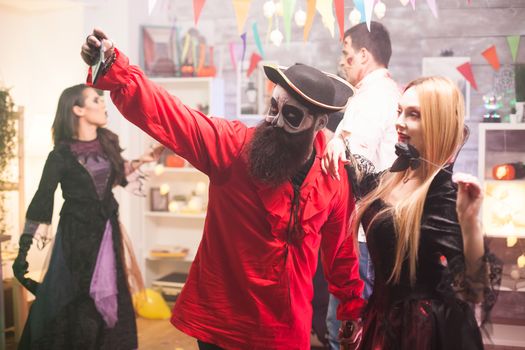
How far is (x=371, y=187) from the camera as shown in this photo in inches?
83.6

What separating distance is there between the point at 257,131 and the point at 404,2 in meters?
1.39

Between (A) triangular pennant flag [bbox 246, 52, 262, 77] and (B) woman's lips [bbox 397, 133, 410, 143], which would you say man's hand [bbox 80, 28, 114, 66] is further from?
(A) triangular pennant flag [bbox 246, 52, 262, 77]

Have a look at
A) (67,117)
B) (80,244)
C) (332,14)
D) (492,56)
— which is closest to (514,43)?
(492,56)

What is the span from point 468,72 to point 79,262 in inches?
96.4

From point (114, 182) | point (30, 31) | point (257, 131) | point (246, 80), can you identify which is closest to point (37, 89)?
point (30, 31)

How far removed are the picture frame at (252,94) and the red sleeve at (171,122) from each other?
211 cm

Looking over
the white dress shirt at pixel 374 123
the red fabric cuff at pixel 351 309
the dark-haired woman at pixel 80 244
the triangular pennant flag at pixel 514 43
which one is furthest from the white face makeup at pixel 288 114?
the triangular pennant flag at pixel 514 43

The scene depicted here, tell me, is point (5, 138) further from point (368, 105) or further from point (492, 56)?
point (492, 56)

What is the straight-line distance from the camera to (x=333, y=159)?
2.00 metres

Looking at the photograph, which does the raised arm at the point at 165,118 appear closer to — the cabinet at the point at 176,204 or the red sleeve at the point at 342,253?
the red sleeve at the point at 342,253

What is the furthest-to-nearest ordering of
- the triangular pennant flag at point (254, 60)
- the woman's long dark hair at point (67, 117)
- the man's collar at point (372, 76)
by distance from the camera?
the triangular pennant flag at point (254, 60) → the woman's long dark hair at point (67, 117) → the man's collar at point (372, 76)

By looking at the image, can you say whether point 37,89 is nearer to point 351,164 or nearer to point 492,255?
point 351,164

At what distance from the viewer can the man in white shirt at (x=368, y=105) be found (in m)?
2.48

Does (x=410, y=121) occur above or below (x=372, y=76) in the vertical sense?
below
